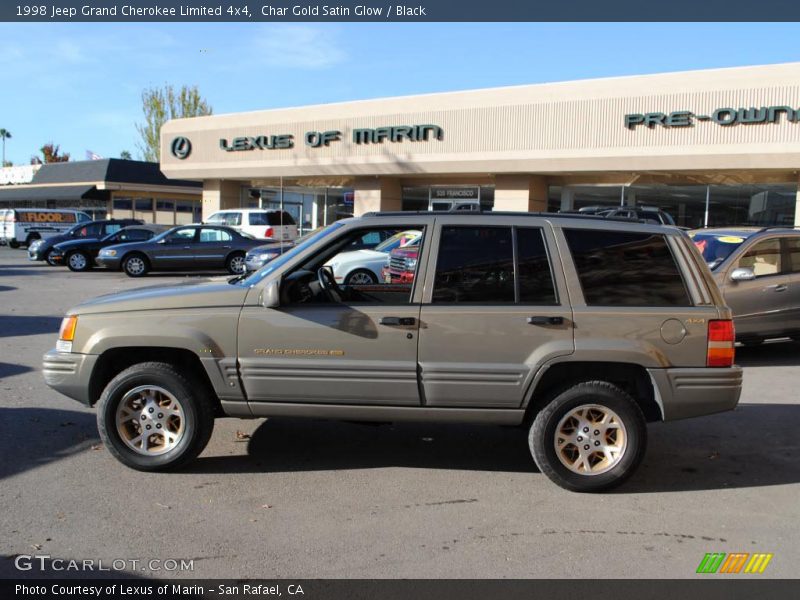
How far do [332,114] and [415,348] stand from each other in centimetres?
2531

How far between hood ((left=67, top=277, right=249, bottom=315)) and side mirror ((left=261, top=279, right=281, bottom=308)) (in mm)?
228

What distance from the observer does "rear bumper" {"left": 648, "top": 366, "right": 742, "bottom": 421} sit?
4887 millimetres

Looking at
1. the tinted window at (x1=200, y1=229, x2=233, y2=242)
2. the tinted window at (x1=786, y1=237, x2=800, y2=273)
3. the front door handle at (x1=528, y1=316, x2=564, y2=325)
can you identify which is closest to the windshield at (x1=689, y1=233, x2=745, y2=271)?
the tinted window at (x1=786, y1=237, x2=800, y2=273)

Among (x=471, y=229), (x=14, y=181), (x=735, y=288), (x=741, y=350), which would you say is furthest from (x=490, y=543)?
(x=14, y=181)

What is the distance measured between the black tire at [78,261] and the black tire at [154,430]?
19871 millimetres

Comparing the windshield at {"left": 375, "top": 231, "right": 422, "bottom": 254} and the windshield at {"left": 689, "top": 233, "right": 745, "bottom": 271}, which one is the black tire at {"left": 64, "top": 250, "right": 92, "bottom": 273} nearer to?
the windshield at {"left": 375, "top": 231, "right": 422, "bottom": 254}

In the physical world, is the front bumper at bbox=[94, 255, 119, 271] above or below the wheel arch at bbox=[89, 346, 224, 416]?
above

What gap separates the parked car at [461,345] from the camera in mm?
4883

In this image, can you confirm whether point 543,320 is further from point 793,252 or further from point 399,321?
point 793,252

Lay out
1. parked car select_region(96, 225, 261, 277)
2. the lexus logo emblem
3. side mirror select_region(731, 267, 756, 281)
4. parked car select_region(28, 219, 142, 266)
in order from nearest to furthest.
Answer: side mirror select_region(731, 267, 756, 281)
parked car select_region(96, 225, 261, 277)
parked car select_region(28, 219, 142, 266)
the lexus logo emblem

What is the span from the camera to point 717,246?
33.7 feet

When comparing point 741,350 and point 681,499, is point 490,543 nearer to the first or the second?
point 681,499

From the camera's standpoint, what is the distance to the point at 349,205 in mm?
31500

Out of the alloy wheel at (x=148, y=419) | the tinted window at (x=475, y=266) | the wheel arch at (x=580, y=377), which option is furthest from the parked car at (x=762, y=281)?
the alloy wheel at (x=148, y=419)
